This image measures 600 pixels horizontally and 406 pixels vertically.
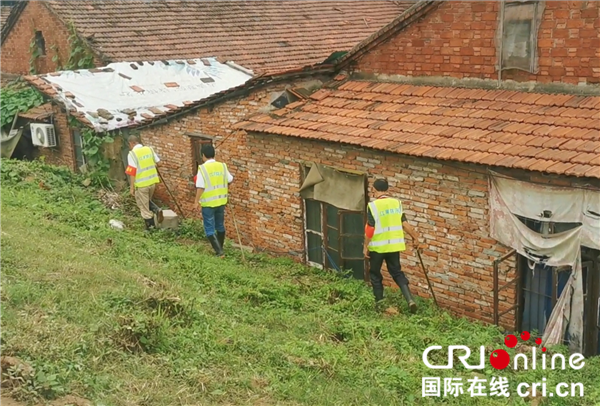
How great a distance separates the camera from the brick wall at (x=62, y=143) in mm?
17750

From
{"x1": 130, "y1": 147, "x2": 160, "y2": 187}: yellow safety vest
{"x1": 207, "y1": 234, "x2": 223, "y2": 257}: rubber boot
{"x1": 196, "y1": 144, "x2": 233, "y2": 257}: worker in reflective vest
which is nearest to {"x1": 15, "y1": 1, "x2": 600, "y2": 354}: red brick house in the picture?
{"x1": 196, "y1": 144, "x2": 233, "y2": 257}: worker in reflective vest

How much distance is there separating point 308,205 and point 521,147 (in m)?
4.07

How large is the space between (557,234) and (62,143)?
13877 mm

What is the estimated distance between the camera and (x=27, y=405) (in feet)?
16.1

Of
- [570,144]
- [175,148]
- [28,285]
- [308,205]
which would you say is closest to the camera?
[28,285]

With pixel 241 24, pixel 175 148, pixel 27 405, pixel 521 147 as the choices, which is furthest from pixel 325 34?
pixel 27 405

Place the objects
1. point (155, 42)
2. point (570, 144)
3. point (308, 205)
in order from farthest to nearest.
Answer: point (155, 42) < point (308, 205) < point (570, 144)

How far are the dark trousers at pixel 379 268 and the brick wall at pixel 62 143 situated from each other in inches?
446

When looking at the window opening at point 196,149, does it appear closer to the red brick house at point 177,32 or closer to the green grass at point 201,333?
the green grass at point 201,333

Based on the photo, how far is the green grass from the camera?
18.4 feet

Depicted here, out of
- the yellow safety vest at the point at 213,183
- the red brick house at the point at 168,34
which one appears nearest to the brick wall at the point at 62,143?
the red brick house at the point at 168,34

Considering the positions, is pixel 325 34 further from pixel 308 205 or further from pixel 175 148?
pixel 308 205

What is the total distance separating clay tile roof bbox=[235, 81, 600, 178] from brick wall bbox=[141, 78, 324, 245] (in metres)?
0.63

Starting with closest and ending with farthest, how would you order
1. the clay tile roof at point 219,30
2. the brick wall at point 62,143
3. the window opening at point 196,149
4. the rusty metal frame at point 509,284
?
the rusty metal frame at point 509,284 → the window opening at point 196,149 → the brick wall at point 62,143 → the clay tile roof at point 219,30
